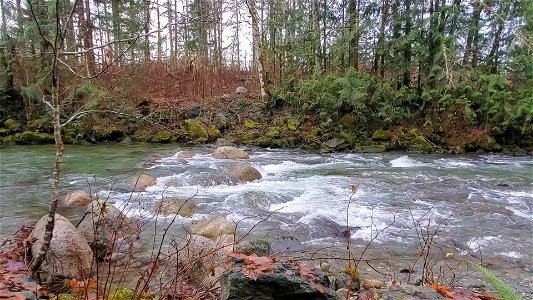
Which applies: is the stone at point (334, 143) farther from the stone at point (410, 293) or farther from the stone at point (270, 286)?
the stone at point (270, 286)

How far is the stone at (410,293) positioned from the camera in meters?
3.01

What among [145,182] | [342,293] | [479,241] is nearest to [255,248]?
[342,293]

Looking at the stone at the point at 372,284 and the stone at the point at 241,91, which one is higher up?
the stone at the point at 241,91

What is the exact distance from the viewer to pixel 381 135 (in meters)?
16.1

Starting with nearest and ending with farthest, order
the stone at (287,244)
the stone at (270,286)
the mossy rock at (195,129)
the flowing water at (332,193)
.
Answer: the stone at (270,286)
the stone at (287,244)
the flowing water at (332,193)
the mossy rock at (195,129)

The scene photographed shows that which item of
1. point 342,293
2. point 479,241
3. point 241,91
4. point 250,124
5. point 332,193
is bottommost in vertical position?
point 479,241

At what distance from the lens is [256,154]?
47.3 feet

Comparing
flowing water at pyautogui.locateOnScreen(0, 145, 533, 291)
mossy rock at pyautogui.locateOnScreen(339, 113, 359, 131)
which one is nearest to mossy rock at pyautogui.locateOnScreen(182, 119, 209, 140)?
flowing water at pyautogui.locateOnScreen(0, 145, 533, 291)

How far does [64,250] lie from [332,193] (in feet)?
18.7

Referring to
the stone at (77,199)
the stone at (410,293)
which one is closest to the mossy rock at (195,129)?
the stone at (77,199)

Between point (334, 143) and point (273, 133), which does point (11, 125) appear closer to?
point (273, 133)

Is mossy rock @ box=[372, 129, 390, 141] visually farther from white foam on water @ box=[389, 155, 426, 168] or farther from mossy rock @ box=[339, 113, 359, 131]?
white foam on water @ box=[389, 155, 426, 168]

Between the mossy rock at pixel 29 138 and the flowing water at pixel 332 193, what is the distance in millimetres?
1743

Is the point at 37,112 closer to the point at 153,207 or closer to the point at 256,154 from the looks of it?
the point at 256,154
